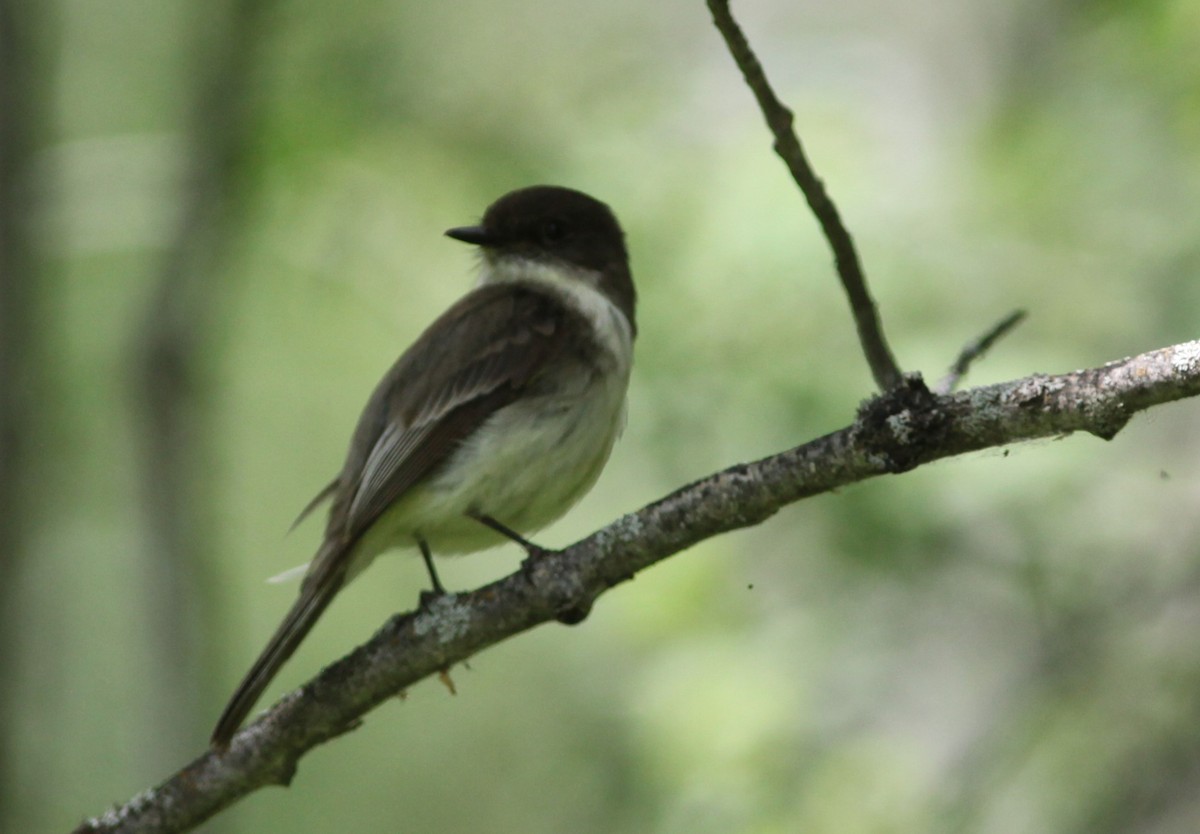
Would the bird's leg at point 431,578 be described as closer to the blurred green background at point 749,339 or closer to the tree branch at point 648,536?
the tree branch at point 648,536

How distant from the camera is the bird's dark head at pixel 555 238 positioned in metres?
5.11

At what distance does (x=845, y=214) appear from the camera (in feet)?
18.0

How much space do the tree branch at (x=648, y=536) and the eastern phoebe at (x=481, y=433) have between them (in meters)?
0.47

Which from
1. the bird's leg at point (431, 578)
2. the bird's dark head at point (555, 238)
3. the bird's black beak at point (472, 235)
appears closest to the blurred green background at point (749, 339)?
the bird's dark head at point (555, 238)

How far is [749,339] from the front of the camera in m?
5.32

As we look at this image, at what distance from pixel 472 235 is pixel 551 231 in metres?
0.40

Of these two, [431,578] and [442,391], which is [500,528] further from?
[442,391]

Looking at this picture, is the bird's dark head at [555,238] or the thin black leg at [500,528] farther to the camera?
the bird's dark head at [555,238]

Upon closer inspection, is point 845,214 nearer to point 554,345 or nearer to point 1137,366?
point 554,345

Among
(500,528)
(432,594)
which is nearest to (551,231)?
(500,528)

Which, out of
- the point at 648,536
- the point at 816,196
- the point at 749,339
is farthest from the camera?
the point at 749,339

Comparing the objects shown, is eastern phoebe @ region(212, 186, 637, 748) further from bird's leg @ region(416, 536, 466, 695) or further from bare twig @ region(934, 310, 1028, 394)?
bare twig @ region(934, 310, 1028, 394)

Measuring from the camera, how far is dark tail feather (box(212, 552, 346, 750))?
3492 mm

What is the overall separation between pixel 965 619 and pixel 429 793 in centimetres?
520
